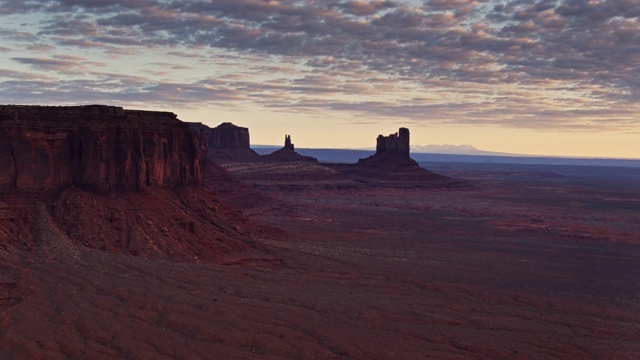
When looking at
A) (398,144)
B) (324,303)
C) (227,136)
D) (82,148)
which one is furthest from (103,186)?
(398,144)

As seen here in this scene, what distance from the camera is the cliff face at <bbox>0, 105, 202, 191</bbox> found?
139 ft

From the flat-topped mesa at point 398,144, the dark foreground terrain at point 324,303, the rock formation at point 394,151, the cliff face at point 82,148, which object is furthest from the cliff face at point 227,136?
the cliff face at point 82,148

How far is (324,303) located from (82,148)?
817 inches

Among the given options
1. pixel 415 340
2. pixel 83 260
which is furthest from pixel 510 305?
pixel 83 260

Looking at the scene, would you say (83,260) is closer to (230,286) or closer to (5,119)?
(230,286)

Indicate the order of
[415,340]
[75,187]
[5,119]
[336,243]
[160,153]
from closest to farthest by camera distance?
[415,340] → [5,119] → [75,187] → [160,153] → [336,243]

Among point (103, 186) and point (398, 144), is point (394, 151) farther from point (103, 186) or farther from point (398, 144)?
point (103, 186)

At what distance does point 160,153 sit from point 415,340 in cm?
2721

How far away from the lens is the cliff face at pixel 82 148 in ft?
139

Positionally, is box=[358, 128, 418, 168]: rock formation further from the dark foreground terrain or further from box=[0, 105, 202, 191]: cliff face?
box=[0, 105, 202, 191]: cliff face

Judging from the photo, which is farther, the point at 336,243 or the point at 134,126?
the point at 336,243

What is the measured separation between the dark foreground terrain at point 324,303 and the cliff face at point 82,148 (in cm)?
404

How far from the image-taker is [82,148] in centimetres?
4462

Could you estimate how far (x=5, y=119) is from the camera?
4194 centimetres
